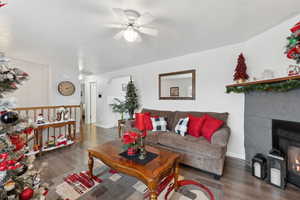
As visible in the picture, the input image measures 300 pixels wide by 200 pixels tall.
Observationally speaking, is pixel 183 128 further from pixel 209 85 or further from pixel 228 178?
pixel 209 85

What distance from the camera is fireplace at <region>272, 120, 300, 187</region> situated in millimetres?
1690

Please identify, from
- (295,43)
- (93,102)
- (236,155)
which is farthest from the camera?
(93,102)

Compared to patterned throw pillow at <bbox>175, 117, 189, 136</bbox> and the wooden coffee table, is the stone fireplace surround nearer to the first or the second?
patterned throw pillow at <bbox>175, 117, 189, 136</bbox>

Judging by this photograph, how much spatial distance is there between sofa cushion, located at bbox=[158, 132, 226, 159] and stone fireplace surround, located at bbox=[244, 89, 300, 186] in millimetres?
657

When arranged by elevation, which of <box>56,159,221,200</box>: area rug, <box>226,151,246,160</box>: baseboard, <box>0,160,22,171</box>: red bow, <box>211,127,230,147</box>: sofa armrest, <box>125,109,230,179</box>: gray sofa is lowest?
<box>56,159,221,200</box>: area rug

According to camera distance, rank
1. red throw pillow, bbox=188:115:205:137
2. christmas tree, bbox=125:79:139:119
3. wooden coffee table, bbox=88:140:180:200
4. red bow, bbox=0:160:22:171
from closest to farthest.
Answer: red bow, bbox=0:160:22:171, wooden coffee table, bbox=88:140:180:200, red throw pillow, bbox=188:115:205:137, christmas tree, bbox=125:79:139:119

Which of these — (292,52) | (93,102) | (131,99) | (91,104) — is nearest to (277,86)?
(292,52)

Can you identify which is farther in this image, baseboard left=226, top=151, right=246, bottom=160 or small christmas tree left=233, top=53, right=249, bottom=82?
baseboard left=226, top=151, right=246, bottom=160

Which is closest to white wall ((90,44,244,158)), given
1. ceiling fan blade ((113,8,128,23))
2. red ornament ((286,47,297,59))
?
red ornament ((286,47,297,59))

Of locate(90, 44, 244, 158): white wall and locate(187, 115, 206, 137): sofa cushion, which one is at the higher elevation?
locate(90, 44, 244, 158): white wall

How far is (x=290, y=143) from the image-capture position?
1753 millimetres

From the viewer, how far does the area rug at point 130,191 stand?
62.5 inches

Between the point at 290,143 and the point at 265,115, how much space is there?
0.46 meters

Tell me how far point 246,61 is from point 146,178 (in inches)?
112
